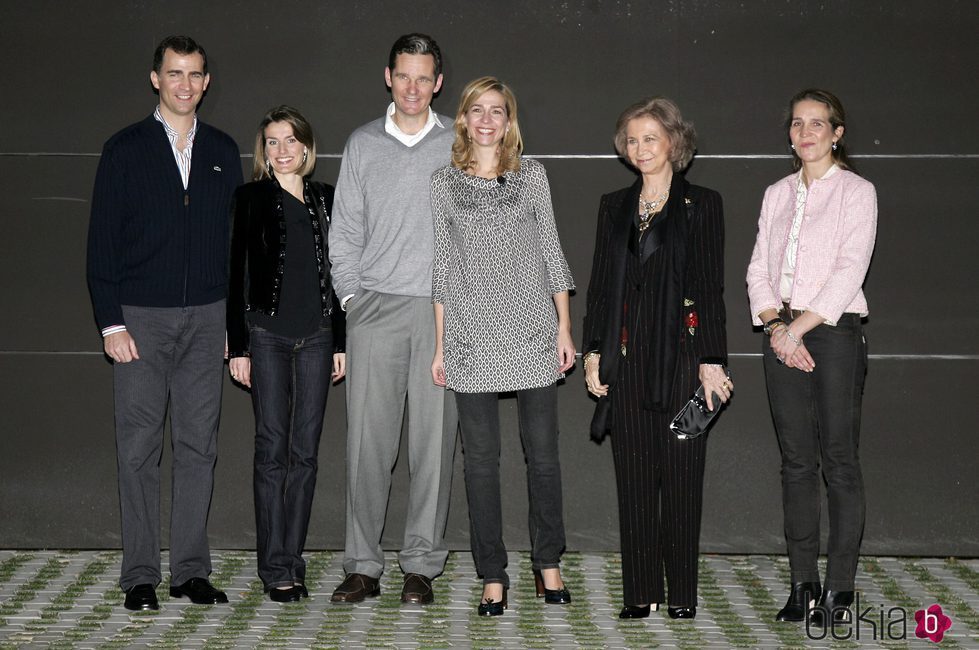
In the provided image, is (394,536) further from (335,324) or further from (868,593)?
(868,593)

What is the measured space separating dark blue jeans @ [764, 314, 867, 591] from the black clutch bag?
33cm

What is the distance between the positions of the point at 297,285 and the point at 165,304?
53 centimetres

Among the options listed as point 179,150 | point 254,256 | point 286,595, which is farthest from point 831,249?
point 179,150

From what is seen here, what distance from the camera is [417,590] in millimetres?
4430

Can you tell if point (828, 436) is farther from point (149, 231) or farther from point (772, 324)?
point (149, 231)

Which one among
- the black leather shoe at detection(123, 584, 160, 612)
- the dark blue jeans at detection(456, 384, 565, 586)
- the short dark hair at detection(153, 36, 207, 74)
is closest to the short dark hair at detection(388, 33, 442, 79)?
the short dark hair at detection(153, 36, 207, 74)

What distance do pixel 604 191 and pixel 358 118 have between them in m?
1.17

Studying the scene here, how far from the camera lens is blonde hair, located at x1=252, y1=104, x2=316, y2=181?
4.50 metres

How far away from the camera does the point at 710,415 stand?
4055mm

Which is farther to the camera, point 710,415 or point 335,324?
Result: point 335,324

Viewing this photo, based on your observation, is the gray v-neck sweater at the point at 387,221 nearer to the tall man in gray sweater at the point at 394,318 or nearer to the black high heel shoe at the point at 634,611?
the tall man in gray sweater at the point at 394,318

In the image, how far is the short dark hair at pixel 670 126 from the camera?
415 centimetres

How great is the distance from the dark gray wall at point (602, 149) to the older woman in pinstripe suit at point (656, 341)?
966mm

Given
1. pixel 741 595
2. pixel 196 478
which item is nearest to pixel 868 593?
pixel 741 595
